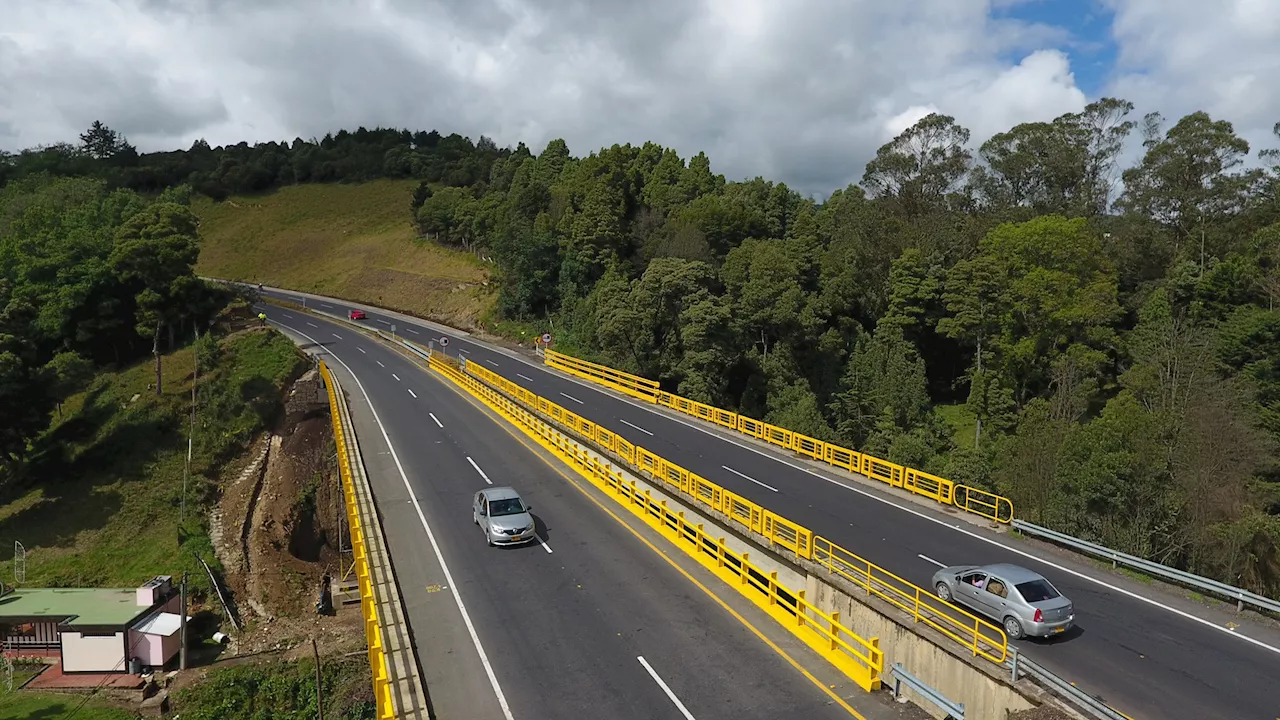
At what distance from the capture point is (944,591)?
1677cm

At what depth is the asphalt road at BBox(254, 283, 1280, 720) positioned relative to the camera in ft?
41.4

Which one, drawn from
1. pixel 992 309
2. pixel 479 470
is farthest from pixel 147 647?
pixel 992 309

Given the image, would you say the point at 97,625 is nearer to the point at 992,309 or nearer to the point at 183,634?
the point at 183,634

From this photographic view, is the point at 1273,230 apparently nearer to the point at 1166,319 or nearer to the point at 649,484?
the point at 1166,319

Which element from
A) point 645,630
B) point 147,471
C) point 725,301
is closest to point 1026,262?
point 725,301

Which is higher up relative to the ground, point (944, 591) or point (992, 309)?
point (992, 309)

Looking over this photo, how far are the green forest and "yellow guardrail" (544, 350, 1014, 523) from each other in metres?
3.46

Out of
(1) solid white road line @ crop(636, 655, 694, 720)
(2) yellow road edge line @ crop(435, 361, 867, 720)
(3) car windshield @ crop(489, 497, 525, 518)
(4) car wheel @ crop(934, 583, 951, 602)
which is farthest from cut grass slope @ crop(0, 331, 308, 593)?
(4) car wheel @ crop(934, 583, 951, 602)

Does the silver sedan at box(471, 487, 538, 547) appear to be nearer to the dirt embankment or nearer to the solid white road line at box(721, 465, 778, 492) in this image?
the solid white road line at box(721, 465, 778, 492)

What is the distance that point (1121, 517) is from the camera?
25.4m

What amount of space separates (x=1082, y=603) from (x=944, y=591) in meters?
3.05

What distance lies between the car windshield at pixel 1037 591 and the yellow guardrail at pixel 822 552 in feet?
3.27

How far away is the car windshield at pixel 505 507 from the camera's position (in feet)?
70.8

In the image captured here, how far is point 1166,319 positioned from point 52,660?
60.4m
